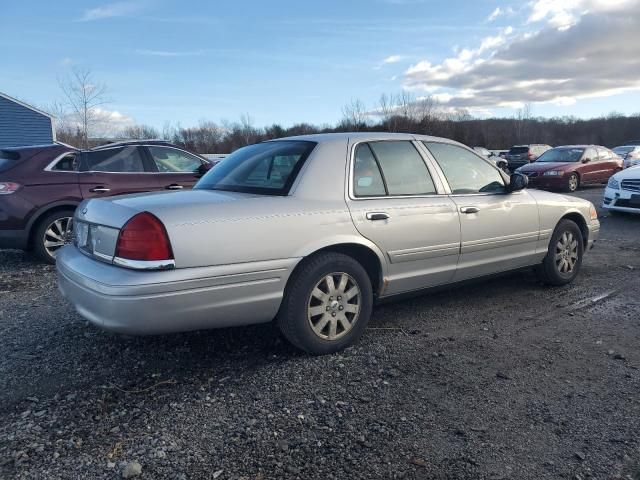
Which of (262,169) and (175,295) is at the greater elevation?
(262,169)

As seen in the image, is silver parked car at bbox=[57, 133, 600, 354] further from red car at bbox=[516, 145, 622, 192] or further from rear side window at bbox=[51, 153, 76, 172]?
red car at bbox=[516, 145, 622, 192]

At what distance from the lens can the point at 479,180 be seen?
15.0 ft

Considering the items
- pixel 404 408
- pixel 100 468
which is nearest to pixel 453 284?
pixel 404 408

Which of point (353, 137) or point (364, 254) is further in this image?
point (353, 137)

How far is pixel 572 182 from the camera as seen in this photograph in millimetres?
16281

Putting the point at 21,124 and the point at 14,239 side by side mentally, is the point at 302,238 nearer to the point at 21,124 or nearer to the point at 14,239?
the point at 14,239

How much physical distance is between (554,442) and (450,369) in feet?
2.95

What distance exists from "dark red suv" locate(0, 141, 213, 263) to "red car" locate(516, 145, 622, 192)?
12.6 metres

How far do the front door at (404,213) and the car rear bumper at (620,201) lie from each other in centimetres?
762

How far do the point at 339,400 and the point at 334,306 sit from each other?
30.3 inches

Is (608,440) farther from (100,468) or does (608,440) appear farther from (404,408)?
(100,468)

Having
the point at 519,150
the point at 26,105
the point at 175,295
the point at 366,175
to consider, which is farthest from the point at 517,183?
the point at 26,105

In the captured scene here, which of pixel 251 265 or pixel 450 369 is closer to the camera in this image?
pixel 251 265

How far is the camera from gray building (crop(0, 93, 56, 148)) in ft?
81.1
